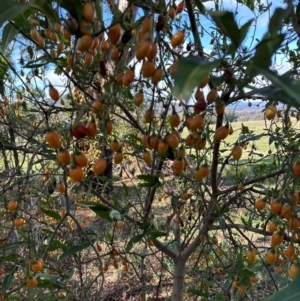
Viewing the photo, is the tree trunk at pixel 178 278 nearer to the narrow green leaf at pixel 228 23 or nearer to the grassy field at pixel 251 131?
the grassy field at pixel 251 131

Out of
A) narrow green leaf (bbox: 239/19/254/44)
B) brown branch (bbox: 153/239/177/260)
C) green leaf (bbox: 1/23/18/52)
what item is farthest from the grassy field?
narrow green leaf (bbox: 239/19/254/44)

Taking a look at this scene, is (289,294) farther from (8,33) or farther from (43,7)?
(8,33)

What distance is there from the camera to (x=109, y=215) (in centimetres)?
101

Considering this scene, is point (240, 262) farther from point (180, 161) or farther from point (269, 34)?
point (269, 34)

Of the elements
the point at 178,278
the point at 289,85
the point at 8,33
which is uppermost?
the point at 8,33

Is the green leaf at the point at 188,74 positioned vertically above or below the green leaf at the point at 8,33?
below

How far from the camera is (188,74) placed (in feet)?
0.95

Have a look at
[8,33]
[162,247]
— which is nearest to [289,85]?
[8,33]

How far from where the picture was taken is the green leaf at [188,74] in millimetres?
276

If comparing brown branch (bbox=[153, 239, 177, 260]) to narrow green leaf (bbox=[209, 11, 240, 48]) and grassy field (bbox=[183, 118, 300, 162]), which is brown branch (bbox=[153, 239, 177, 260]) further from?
narrow green leaf (bbox=[209, 11, 240, 48])

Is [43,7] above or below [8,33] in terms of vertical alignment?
below

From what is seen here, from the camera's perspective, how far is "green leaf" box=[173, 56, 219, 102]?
0.28m

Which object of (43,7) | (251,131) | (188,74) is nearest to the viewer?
(188,74)

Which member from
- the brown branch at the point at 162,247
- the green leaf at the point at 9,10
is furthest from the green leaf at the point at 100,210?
the green leaf at the point at 9,10
